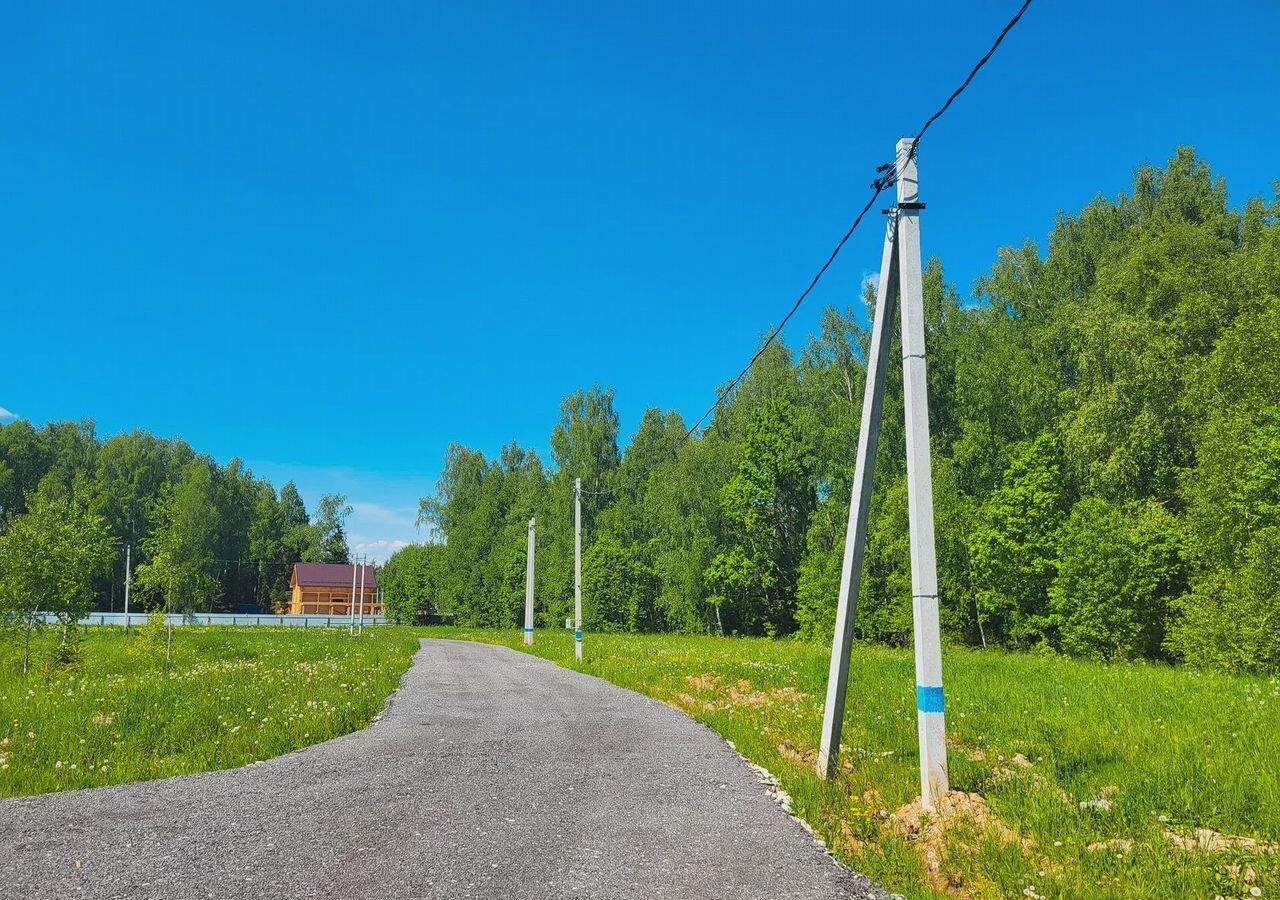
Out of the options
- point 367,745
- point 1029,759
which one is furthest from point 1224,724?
point 367,745

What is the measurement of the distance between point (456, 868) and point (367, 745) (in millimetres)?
5034

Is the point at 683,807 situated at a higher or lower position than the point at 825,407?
lower

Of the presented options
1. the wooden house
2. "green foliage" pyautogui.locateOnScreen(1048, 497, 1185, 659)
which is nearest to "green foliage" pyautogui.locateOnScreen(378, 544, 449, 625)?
the wooden house

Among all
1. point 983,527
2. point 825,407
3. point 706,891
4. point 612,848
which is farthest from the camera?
point 825,407

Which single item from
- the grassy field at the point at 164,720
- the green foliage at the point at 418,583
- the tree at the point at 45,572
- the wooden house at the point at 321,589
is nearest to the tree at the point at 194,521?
the wooden house at the point at 321,589

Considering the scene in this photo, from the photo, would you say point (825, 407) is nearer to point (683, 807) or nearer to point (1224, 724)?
point (1224, 724)

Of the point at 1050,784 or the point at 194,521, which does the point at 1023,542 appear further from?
the point at 194,521

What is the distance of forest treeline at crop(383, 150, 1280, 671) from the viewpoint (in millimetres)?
24344

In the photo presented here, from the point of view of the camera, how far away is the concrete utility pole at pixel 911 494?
7281 millimetres

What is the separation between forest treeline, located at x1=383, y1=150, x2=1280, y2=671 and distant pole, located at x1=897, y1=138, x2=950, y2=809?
62.3 feet

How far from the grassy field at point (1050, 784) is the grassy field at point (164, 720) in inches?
244

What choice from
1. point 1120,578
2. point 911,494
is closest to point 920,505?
point 911,494

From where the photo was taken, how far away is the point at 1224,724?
1059 cm

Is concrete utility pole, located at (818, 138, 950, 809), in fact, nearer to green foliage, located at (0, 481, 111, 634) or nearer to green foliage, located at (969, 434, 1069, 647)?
green foliage, located at (0, 481, 111, 634)
